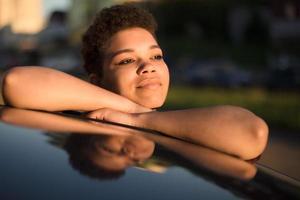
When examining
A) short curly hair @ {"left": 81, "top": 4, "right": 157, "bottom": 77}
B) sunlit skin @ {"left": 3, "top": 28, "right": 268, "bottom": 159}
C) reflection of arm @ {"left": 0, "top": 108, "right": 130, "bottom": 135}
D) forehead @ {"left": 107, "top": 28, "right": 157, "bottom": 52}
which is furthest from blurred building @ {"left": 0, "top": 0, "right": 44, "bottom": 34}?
reflection of arm @ {"left": 0, "top": 108, "right": 130, "bottom": 135}

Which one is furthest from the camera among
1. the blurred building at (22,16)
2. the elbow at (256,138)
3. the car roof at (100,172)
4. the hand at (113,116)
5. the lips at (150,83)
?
the blurred building at (22,16)

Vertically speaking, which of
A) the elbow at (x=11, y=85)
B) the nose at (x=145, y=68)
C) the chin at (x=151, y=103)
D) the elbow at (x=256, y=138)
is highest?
the nose at (x=145, y=68)

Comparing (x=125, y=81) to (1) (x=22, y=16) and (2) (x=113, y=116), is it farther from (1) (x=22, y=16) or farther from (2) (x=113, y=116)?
(1) (x=22, y=16)

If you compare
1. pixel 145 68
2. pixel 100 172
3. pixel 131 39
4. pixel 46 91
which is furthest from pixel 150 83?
pixel 100 172

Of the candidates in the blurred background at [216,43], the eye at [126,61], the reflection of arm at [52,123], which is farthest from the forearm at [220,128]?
the blurred background at [216,43]

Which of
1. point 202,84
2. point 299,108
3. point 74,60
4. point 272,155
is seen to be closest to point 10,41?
point 74,60

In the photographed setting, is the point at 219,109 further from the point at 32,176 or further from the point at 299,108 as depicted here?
the point at 299,108

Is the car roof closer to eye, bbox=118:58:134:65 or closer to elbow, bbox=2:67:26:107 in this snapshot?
elbow, bbox=2:67:26:107

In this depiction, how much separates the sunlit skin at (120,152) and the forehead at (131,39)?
685mm

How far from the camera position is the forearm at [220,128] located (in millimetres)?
1385

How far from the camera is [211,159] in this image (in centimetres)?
131

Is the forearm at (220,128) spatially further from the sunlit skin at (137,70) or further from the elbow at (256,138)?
the sunlit skin at (137,70)

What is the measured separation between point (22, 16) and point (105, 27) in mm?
70021

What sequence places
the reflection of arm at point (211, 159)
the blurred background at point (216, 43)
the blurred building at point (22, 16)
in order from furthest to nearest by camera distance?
the blurred building at point (22, 16), the blurred background at point (216, 43), the reflection of arm at point (211, 159)
